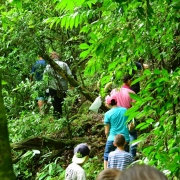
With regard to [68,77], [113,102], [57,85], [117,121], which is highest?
[68,77]

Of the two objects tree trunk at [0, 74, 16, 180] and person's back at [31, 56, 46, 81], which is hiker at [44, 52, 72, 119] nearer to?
person's back at [31, 56, 46, 81]

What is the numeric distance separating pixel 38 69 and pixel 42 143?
147cm

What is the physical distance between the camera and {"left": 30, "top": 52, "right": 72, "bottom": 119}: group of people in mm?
7359

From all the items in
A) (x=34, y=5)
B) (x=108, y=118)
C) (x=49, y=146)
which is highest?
(x=34, y=5)

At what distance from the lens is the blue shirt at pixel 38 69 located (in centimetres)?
728

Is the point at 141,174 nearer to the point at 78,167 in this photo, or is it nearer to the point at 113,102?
the point at 78,167

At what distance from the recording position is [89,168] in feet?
22.4

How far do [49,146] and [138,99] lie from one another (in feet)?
16.8

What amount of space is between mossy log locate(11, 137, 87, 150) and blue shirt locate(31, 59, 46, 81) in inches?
48.8

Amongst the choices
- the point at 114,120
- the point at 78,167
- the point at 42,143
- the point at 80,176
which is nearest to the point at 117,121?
the point at 114,120

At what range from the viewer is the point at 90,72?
11.6 feet

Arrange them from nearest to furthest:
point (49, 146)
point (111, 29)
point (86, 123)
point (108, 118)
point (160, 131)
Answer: point (160, 131), point (111, 29), point (108, 118), point (49, 146), point (86, 123)

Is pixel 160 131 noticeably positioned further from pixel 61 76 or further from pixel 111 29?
pixel 61 76

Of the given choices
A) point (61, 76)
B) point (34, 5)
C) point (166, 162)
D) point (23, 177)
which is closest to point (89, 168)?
point (23, 177)
